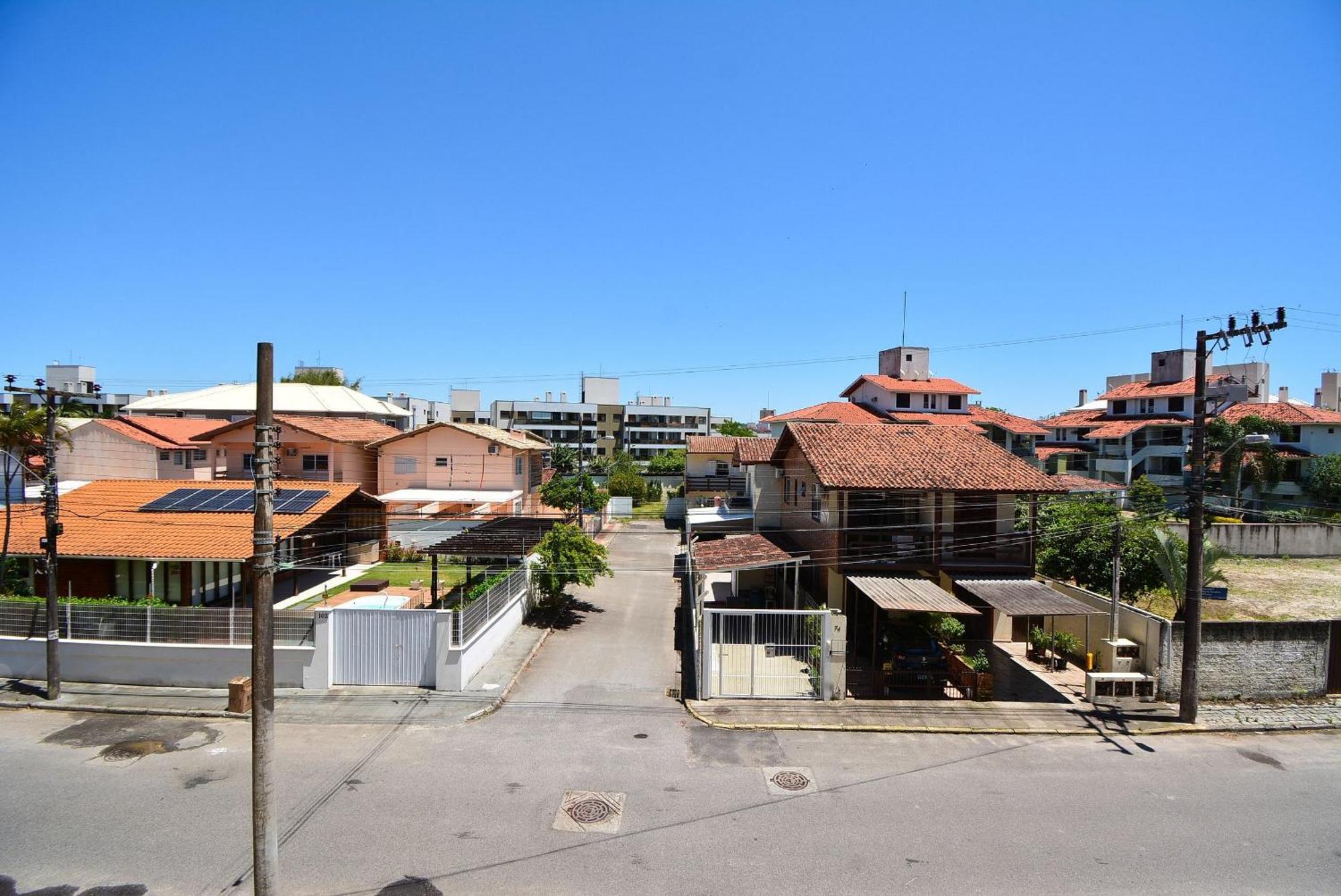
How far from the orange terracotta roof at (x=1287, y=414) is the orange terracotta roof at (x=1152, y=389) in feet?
10.2

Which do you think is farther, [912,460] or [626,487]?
[626,487]

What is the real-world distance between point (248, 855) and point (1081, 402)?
300ft

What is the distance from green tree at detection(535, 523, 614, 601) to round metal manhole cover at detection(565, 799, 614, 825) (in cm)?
1112

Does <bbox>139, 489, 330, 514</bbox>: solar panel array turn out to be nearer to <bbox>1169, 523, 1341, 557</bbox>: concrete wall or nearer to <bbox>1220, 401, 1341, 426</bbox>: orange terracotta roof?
<bbox>1169, 523, 1341, 557</bbox>: concrete wall

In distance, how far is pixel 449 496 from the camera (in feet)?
121

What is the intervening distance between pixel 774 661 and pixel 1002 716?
5.58 m

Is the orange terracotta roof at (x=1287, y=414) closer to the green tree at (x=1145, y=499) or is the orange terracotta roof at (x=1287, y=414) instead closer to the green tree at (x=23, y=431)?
the green tree at (x=1145, y=499)

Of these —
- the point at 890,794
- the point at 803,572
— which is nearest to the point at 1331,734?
the point at 890,794

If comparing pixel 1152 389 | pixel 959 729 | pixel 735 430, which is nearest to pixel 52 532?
pixel 959 729

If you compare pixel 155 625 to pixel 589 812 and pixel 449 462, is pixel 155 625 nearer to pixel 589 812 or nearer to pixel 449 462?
pixel 589 812

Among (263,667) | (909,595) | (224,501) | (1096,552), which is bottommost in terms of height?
(909,595)

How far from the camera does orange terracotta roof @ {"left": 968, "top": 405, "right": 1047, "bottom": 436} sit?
51969 millimetres

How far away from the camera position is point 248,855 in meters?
10.2

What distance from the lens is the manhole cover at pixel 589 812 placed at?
1105 cm
